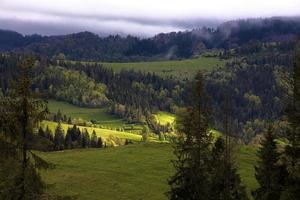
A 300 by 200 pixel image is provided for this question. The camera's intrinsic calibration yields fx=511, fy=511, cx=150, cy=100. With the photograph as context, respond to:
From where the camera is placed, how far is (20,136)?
2675 cm

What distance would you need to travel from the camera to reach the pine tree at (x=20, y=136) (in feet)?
85.0

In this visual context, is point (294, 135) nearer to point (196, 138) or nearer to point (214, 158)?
point (196, 138)

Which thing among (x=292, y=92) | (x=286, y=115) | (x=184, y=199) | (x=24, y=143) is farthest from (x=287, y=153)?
(x=24, y=143)

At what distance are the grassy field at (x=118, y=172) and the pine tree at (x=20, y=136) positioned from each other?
39.5 meters

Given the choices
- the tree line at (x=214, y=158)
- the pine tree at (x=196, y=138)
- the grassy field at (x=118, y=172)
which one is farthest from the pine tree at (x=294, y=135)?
the grassy field at (x=118, y=172)

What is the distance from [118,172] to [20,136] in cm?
6683

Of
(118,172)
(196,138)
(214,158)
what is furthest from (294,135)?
(118,172)

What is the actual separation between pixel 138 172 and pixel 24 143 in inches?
2634

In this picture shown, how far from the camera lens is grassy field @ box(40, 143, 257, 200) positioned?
260ft

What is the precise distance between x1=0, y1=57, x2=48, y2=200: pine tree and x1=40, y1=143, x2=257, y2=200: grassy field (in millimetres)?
39455

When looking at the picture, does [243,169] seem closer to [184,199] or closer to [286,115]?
[184,199]

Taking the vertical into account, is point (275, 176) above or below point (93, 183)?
above

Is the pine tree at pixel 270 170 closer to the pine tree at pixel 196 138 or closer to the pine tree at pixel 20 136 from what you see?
the pine tree at pixel 196 138

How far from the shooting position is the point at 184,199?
43031 millimetres
